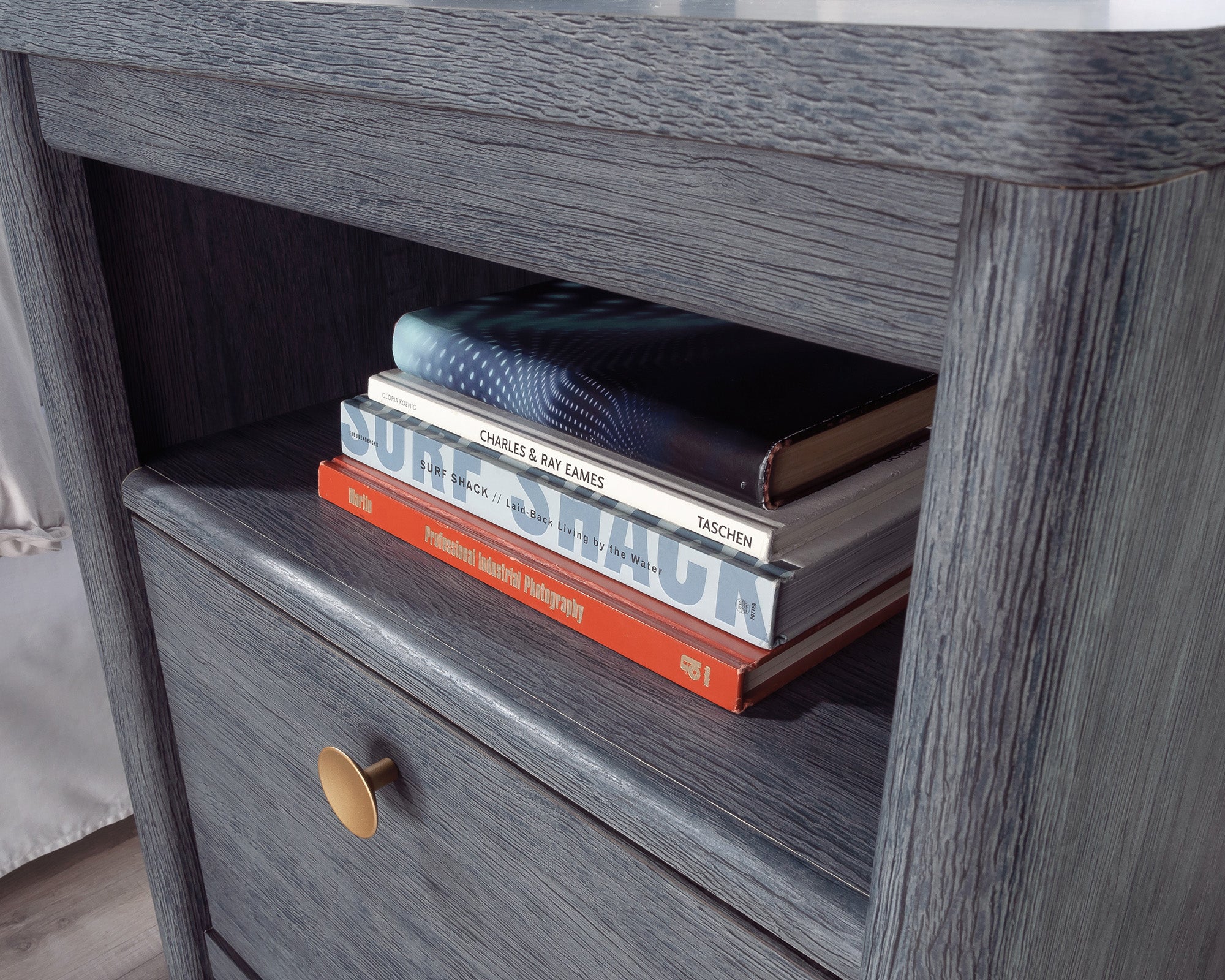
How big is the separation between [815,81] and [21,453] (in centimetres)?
74

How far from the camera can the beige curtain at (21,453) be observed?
73cm

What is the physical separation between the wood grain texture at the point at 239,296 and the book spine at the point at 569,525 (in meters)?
0.12

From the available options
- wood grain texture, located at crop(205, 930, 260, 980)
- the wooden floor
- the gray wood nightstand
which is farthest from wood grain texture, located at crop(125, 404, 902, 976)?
the wooden floor

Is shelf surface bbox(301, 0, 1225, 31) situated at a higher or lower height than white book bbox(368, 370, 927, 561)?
higher

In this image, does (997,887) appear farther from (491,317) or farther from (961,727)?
(491,317)

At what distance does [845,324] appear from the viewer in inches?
8.6

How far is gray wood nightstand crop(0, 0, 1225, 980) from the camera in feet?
0.60

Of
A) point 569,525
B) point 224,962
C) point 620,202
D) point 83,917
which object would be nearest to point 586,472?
point 569,525

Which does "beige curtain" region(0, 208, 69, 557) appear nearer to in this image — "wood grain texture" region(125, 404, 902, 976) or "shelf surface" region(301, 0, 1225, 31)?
"wood grain texture" region(125, 404, 902, 976)

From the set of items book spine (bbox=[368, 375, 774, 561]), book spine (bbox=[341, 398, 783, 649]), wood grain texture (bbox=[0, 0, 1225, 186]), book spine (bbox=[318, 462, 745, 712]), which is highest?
wood grain texture (bbox=[0, 0, 1225, 186])

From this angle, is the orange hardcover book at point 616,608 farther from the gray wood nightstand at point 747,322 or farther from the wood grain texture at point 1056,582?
the wood grain texture at point 1056,582

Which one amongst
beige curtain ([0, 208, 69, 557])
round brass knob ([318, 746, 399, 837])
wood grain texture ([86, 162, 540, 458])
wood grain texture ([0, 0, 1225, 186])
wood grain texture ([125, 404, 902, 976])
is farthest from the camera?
beige curtain ([0, 208, 69, 557])

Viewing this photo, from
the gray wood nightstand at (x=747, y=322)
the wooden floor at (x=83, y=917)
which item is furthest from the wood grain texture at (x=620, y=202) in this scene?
the wooden floor at (x=83, y=917)

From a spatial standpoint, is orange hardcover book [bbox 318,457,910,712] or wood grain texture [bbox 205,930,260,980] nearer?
orange hardcover book [bbox 318,457,910,712]
